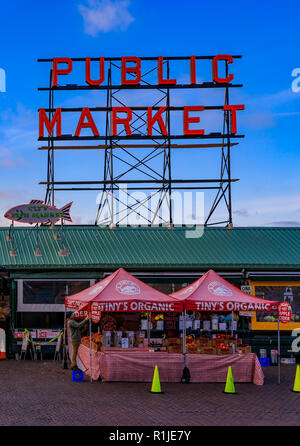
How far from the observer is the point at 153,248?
1022 inches

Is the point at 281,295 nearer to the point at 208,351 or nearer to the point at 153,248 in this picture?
the point at 153,248

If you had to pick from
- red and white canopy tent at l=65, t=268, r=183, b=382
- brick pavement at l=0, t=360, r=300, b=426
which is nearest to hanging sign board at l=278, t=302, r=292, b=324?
brick pavement at l=0, t=360, r=300, b=426

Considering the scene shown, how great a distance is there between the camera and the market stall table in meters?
17.6

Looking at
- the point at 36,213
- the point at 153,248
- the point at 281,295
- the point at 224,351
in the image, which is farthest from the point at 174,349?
the point at 36,213

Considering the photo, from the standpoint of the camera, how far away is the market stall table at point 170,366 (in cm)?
1762

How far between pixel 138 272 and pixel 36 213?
5.14 m

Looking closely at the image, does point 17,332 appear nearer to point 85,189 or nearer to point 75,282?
point 75,282

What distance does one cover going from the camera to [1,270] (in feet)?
78.2

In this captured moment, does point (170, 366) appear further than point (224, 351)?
No

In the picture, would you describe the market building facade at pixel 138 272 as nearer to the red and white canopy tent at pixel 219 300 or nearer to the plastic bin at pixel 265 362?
the plastic bin at pixel 265 362

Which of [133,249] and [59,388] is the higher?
[133,249]

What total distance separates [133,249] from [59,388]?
10.2 metres
